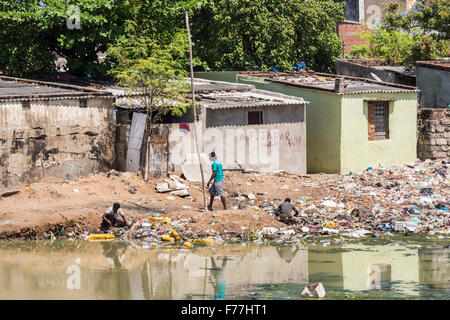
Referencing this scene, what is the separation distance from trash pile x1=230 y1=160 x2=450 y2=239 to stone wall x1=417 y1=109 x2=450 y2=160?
2293mm

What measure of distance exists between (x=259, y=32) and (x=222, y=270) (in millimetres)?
15923

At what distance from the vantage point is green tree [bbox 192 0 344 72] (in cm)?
2736

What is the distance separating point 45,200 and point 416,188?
8.94m

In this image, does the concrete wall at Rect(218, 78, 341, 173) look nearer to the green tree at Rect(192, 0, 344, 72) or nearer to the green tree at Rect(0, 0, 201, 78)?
the green tree at Rect(0, 0, 201, 78)

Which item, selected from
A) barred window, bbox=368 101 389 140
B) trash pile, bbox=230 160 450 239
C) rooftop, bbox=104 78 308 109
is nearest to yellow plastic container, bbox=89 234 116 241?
trash pile, bbox=230 160 450 239

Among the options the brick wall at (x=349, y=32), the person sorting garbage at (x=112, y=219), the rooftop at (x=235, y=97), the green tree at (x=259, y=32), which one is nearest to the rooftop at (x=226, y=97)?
the rooftop at (x=235, y=97)

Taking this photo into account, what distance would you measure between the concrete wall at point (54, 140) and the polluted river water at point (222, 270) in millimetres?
2959

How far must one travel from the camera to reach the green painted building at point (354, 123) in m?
21.8

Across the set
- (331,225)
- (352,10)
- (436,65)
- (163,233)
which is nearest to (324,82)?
(436,65)

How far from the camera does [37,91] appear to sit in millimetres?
18344

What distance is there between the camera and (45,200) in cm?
1662
